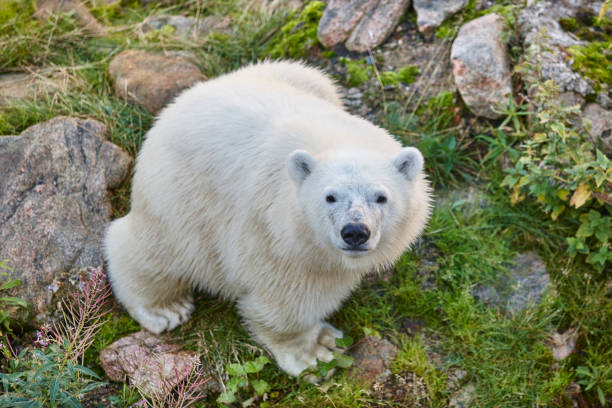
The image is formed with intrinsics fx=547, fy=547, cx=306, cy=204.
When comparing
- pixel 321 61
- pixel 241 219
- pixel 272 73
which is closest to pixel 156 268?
pixel 241 219

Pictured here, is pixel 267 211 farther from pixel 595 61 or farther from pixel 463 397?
pixel 595 61

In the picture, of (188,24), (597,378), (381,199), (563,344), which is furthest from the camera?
(188,24)


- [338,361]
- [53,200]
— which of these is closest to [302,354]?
[338,361]

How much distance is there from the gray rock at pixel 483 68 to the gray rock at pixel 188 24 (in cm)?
279

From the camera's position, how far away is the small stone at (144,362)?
3.56 m

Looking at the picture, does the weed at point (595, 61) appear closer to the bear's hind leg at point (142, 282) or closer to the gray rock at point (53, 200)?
the bear's hind leg at point (142, 282)

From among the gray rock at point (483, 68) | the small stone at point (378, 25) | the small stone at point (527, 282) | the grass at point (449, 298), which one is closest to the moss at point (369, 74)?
the small stone at point (378, 25)

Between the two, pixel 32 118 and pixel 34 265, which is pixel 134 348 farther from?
pixel 32 118

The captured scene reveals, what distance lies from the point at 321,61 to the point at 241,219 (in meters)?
2.52

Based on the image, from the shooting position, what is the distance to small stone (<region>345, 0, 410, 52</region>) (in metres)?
5.21

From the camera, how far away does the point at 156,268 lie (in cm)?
384

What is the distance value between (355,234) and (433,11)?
3.22 metres

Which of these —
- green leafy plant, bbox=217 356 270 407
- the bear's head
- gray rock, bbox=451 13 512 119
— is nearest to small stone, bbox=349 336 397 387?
green leafy plant, bbox=217 356 270 407

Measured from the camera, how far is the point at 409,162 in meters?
2.99
